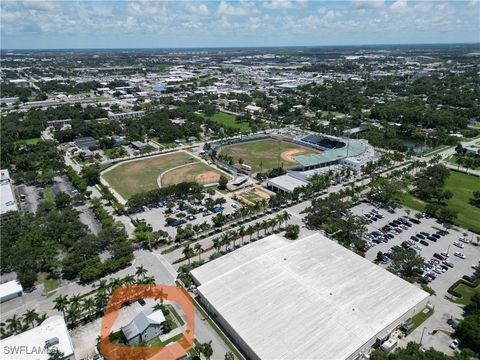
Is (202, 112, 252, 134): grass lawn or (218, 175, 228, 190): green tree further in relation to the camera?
(202, 112, 252, 134): grass lawn

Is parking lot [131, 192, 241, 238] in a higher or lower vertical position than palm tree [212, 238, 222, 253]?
lower

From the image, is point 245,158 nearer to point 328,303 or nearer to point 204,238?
point 204,238

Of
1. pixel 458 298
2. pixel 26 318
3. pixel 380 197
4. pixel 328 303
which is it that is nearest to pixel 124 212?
pixel 26 318

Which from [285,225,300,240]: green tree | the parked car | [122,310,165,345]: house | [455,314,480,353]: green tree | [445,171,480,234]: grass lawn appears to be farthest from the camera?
[445,171,480,234]: grass lawn

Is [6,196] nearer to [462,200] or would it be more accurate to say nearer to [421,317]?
[421,317]

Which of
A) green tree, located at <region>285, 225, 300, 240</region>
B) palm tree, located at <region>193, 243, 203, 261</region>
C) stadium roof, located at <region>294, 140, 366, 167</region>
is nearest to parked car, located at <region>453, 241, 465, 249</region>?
green tree, located at <region>285, 225, 300, 240</region>

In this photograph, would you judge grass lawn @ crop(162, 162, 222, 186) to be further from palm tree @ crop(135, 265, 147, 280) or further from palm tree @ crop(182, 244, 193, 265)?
palm tree @ crop(135, 265, 147, 280)

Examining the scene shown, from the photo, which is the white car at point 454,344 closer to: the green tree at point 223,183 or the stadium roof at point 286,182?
the stadium roof at point 286,182
